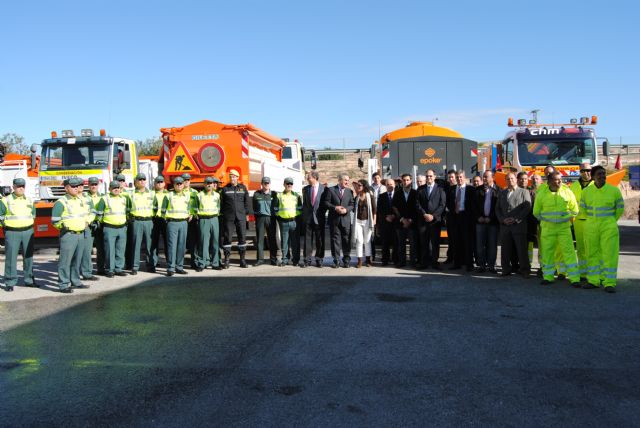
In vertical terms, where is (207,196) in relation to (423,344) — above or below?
above

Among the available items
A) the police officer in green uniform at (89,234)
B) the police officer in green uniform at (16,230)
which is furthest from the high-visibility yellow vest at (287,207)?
the police officer in green uniform at (16,230)

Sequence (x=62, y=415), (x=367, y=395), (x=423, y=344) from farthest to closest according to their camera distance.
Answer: (x=423, y=344)
(x=367, y=395)
(x=62, y=415)

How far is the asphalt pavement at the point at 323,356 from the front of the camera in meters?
4.19

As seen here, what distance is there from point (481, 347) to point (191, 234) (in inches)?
307

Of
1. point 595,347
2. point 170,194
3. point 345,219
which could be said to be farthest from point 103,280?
point 595,347

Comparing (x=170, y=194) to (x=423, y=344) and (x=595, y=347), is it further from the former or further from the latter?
(x=595, y=347)

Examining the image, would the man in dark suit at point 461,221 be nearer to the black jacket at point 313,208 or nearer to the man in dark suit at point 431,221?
the man in dark suit at point 431,221

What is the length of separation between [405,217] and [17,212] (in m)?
7.03

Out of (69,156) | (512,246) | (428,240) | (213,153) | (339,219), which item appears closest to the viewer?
(512,246)

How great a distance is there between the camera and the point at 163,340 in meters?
6.17

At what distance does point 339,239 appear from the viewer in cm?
1181

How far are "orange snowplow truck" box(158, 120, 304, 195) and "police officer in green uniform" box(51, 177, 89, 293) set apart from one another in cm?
376

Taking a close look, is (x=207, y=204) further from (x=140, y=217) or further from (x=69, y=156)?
(x=69, y=156)

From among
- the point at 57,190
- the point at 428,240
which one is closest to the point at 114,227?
the point at 57,190
